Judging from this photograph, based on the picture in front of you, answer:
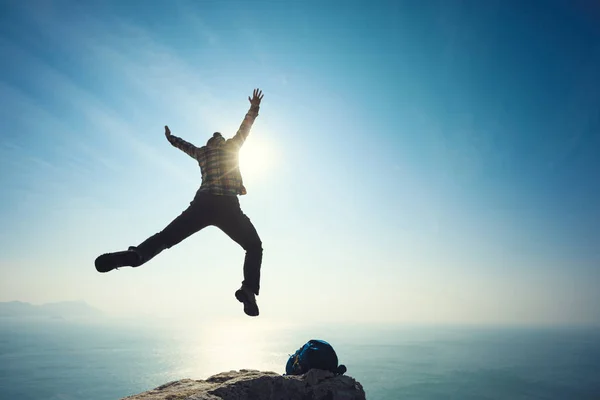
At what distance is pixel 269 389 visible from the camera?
4.26 m

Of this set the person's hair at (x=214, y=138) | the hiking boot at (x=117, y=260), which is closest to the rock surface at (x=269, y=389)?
the hiking boot at (x=117, y=260)

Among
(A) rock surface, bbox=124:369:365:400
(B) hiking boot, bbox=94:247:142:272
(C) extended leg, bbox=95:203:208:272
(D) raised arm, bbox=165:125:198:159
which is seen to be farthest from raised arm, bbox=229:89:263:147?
(A) rock surface, bbox=124:369:365:400

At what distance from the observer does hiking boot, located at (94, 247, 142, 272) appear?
10.8 feet

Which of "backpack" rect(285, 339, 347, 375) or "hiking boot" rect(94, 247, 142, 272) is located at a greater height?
"hiking boot" rect(94, 247, 142, 272)

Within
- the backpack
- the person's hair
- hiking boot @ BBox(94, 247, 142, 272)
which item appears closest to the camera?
hiking boot @ BBox(94, 247, 142, 272)

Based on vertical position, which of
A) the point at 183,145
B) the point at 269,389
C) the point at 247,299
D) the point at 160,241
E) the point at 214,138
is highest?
the point at 183,145

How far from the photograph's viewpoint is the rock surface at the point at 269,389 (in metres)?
3.93

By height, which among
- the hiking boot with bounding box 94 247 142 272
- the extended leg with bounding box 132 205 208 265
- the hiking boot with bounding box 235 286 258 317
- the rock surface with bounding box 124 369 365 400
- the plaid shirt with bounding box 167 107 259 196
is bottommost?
the rock surface with bounding box 124 369 365 400

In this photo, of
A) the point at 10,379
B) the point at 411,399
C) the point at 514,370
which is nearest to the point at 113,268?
the point at 411,399

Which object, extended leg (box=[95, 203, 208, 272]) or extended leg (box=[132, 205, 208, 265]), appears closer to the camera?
extended leg (box=[95, 203, 208, 272])

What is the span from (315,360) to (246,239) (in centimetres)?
274

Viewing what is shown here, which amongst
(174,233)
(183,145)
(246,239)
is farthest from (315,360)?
(183,145)

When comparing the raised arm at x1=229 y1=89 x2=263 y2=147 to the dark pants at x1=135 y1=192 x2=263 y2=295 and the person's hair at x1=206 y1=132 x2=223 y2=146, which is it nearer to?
the person's hair at x1=206 y1=132 x2=223 y2=146

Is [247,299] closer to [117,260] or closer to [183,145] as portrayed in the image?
[117,260]
